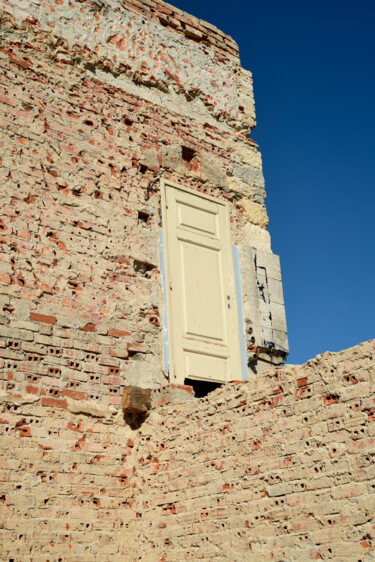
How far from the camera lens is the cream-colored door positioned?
6738 mm

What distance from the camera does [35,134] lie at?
254 inches

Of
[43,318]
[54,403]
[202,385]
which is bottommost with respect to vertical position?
[54,403]

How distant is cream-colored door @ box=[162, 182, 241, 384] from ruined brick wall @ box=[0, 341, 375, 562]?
0.70 metres

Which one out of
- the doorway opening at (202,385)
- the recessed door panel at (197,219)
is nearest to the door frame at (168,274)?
the recessed door panel at (197,219)

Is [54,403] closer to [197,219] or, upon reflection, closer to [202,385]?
[202,385]

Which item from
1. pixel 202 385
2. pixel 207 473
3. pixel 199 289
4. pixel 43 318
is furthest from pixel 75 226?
pixel 207 473

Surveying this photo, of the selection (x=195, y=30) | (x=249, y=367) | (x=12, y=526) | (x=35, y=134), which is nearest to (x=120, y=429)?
(x=12, y=526)

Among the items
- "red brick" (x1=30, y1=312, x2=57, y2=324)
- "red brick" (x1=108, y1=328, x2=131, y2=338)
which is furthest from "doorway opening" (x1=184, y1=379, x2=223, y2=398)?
"red brick" (x1=30, y1=312, x2=57, y2=324)

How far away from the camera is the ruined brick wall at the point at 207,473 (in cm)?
447

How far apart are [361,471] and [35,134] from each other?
166 inches

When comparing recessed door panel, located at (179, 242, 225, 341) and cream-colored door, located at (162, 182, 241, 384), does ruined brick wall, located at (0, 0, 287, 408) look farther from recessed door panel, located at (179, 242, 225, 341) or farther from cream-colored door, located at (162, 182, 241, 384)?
recessed door panel, located at (179, 242, 225, 341)

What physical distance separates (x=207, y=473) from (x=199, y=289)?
2.22 metres

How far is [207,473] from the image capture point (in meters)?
5.39

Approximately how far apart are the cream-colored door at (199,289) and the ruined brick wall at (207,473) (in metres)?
0.70
